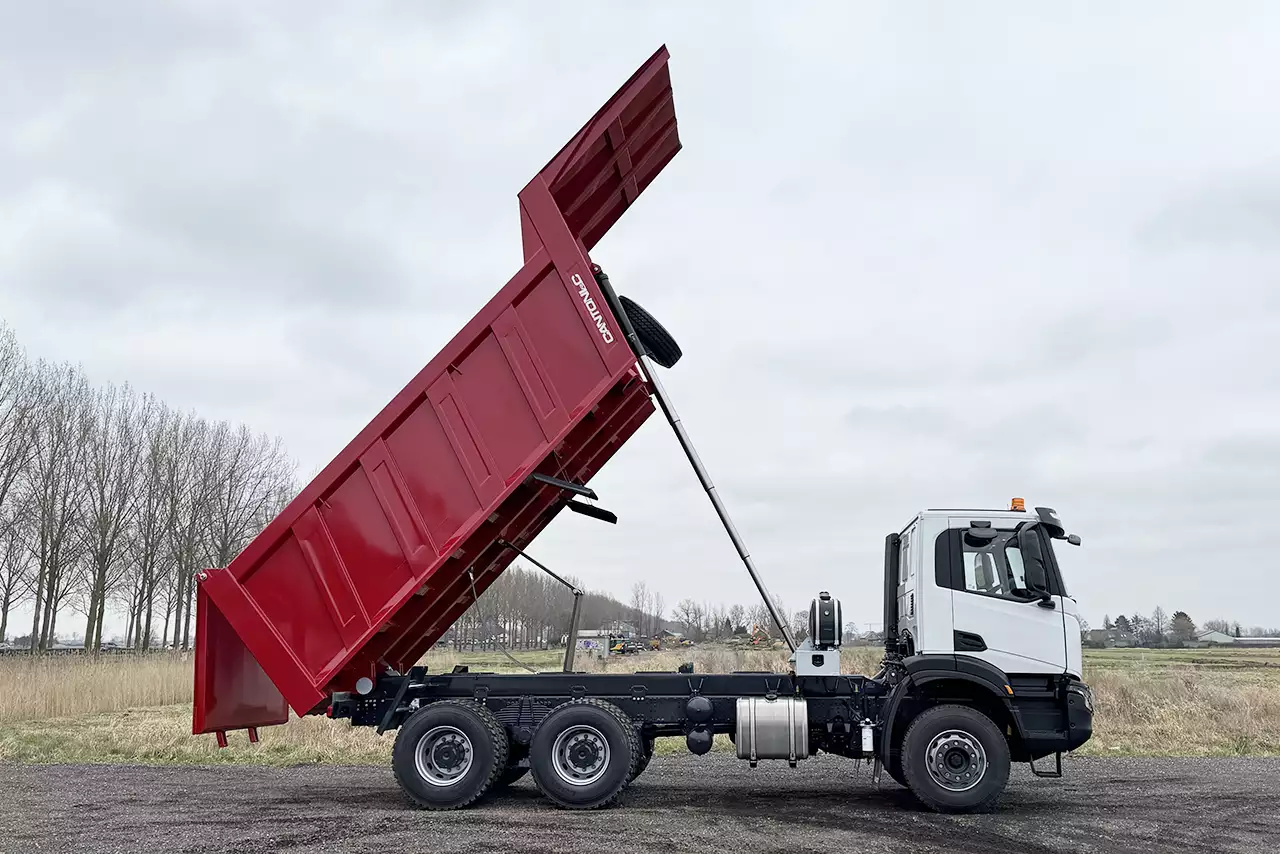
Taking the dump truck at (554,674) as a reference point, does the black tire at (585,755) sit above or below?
below

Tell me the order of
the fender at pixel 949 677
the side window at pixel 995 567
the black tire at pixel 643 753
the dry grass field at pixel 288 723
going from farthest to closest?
the dry grass field at pixel 288 723
the black tire at pixel 643 753
the side window at pixel 995 567
the fender at pixel 949 677

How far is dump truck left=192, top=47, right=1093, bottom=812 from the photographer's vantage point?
27.8 feet

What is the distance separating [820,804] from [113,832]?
5.87m

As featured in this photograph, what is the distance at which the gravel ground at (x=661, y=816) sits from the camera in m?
7.16

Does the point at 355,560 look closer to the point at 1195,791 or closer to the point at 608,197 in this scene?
the point at 608,197

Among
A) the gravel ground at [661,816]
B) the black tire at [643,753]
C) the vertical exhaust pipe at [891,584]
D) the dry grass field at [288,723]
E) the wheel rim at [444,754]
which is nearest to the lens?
the gravel ground at [661,816]

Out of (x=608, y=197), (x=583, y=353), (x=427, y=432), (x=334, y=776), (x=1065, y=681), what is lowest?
(x=334, y=776)

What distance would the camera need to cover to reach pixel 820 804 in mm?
9094

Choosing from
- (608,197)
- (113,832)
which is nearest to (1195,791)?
(608,197)

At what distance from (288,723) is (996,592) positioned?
33.6 feet

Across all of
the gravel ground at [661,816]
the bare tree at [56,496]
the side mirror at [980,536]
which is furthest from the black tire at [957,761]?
the bare tree at [56,496]

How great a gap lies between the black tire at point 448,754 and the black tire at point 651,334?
3.54 meters

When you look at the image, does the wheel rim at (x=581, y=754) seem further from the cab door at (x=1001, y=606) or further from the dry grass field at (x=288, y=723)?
the cab door at (x=1001, y=606)

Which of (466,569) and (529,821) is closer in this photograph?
(529,821)
